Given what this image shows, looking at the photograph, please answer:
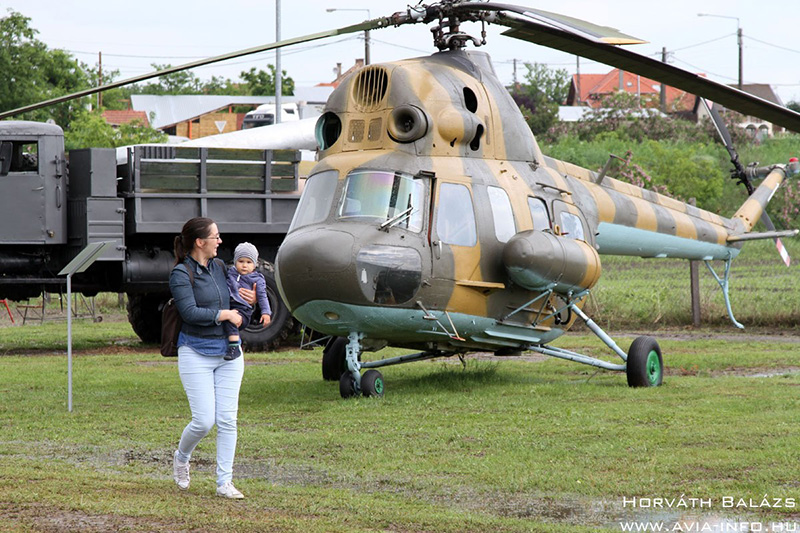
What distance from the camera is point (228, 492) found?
713 centimetres

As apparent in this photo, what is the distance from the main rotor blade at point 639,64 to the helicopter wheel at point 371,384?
12.4ft

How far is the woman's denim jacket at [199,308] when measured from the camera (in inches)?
284

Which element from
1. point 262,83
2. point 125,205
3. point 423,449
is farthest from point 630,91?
point 423,449

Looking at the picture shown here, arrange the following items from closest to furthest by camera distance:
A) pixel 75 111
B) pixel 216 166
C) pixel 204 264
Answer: pixel 204 264 < pixel 216 166 < pixel 75 111

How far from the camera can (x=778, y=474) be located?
303 inches

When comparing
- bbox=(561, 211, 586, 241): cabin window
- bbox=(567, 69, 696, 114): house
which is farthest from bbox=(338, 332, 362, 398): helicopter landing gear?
bbox=(567, 69, 696, 114): house

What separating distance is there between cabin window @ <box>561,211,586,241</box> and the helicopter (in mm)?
23

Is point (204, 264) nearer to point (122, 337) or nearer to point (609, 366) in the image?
point (609, 366)

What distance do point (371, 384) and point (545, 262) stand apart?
2.20 meters

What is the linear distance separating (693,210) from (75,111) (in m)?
47.4

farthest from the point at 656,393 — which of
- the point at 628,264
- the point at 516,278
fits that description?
the point at 628,264

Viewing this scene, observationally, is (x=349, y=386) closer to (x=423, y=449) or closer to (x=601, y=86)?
(x=423, y=449)

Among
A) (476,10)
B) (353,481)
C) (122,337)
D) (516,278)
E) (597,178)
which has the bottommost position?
(122,337)

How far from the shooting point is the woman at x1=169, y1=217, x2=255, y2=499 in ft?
23.7
